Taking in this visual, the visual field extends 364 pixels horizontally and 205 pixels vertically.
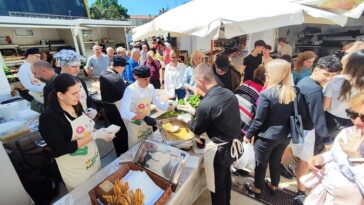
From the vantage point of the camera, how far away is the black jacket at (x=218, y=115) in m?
1.72

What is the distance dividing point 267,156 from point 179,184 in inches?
47.7

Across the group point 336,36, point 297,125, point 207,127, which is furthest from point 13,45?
point 336,36

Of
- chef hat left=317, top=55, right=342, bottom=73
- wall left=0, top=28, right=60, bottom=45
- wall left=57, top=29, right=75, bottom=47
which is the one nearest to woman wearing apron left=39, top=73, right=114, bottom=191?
chef hat left=317, top=55, right=342, bottom=73

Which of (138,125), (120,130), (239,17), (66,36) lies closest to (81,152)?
(138,125)

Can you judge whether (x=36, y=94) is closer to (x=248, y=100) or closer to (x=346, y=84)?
(x=248, y=100)

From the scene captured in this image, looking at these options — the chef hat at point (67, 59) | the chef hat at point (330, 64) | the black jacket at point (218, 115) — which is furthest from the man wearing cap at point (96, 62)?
the chef hat at point (330, 64)

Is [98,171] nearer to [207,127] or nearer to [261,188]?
[207,127]

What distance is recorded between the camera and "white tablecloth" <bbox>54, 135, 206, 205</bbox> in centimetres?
152

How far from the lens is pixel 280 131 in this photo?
2115mm

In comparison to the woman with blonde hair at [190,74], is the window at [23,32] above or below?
above

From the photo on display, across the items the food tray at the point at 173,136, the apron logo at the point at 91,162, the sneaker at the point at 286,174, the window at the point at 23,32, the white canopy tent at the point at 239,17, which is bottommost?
the sneaker at the point at 286,174

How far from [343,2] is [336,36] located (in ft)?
21.0

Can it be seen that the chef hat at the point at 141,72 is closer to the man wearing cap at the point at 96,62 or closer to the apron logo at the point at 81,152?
the apron logo at the point at 81,152

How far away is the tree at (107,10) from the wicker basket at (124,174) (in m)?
34.1
